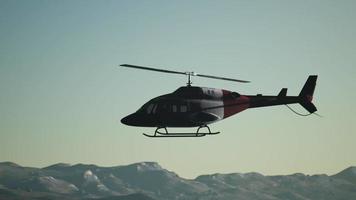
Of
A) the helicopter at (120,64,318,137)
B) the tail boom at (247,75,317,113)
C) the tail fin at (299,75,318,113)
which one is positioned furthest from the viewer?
the tail fin at (299,75,318,113)

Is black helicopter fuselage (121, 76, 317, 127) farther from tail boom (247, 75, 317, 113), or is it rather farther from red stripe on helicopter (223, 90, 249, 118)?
tail boom (247, 75, 317, 113)

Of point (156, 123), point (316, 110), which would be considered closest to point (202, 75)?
point (156, 123)

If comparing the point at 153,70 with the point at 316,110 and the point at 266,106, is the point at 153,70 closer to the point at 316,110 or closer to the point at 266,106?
the point at 266,106

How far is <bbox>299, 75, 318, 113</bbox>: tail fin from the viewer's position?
5934 cm

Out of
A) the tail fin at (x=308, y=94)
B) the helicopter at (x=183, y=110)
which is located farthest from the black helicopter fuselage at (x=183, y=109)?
the tail fin at (x=308, y=94)

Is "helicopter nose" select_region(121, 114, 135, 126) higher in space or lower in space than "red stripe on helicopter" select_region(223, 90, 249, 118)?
lower

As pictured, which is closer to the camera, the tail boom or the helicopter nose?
the helicopter nose

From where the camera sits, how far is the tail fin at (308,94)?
195ft

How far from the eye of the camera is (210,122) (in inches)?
2014

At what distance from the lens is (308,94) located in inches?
2405

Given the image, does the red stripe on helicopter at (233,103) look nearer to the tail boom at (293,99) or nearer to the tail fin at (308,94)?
the tail boom at (293,99)

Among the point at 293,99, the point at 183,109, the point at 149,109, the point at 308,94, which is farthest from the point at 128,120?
the point at 308,94

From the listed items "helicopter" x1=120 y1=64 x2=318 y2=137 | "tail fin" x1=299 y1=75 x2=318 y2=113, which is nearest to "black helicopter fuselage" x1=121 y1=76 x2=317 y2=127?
"helicopter" x1=120 y1=64 x2=318 y2=137

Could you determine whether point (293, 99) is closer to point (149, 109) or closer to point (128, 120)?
point (149, 109)
